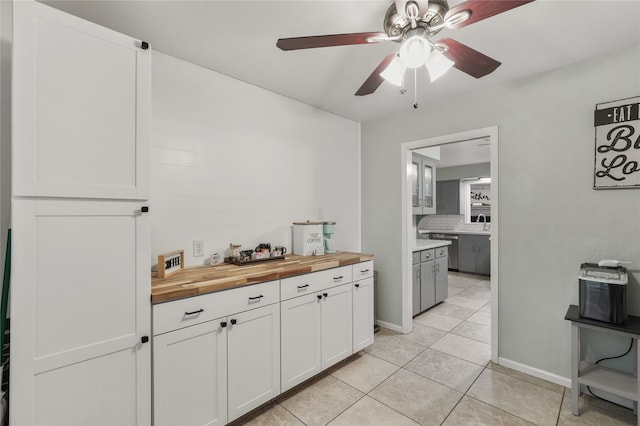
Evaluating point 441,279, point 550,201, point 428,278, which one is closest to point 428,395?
point 550,201

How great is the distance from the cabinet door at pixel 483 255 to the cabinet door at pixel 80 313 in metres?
6.23

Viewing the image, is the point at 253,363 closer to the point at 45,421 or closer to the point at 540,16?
the point at 45,421

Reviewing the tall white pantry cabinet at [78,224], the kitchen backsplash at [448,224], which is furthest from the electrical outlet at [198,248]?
the kitchen backsplash at [448,224]

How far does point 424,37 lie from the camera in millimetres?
1426

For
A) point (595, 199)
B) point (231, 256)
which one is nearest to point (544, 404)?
point (595, 199)

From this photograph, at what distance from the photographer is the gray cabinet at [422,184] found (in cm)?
403

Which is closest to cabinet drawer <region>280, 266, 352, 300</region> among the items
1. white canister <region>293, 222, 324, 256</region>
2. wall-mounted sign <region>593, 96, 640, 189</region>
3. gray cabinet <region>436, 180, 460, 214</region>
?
white canister <region>293, 222, 324, 256</region>

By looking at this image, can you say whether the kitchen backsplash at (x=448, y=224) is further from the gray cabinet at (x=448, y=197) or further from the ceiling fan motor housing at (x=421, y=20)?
the ceiling fan motor housing at (x=421, y=20)

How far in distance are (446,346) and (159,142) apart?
10.5 feet

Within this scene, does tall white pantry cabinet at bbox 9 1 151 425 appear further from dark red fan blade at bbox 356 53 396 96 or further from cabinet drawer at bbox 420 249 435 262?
cabinet drawer at bbox 420 249 435 262

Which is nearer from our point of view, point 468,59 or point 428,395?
point 468,59

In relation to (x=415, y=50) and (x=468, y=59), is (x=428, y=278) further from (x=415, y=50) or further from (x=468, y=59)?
(x=415, y=50)

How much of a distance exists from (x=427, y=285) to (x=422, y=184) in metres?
1.44

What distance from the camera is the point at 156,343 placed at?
151 cm
